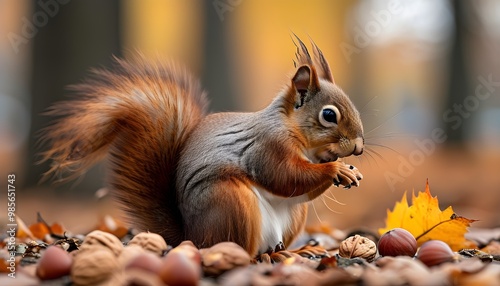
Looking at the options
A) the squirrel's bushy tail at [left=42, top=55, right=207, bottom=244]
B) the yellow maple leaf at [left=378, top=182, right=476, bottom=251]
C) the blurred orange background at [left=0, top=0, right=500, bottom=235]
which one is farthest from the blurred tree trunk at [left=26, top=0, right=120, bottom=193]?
the yellow maple leaf at [left=378, top=182, right=476, bottom=251]

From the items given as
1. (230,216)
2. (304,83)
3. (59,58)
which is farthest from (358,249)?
(59,58)

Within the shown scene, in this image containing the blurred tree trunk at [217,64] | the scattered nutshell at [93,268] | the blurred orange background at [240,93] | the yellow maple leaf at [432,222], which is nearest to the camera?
the scattered nutshell at [93,268]

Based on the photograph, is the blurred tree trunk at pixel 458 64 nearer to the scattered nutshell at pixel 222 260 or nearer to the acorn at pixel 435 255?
the acorn at pixel 435 255

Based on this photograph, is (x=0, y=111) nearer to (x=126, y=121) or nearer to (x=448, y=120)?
(x=448, y=120)

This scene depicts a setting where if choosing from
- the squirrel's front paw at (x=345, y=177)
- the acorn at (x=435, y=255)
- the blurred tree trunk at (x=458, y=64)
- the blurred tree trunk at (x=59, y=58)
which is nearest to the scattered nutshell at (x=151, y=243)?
the squirrel's front paw at (x=345, y=177)

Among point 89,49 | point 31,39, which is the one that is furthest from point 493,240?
point 31,39

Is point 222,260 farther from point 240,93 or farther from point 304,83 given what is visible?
point 240,93

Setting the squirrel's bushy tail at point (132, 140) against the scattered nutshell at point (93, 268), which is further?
the squirrel's bushy tail at point (132, 140)
